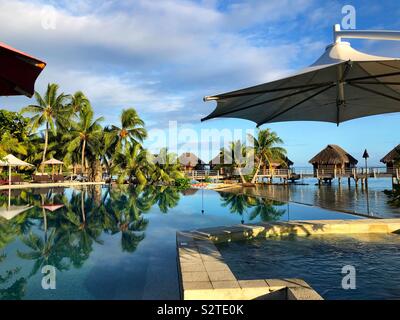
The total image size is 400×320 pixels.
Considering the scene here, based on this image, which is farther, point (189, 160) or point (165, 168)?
point (189, 160)

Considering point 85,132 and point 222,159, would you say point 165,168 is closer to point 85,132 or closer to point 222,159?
point 85,132

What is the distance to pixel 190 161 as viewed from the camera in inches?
1975

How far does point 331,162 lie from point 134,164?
2324 cm

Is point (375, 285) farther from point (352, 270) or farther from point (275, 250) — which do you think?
point (275, 250)

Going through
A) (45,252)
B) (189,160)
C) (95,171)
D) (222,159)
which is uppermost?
(189,160)

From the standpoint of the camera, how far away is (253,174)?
35.6 meters

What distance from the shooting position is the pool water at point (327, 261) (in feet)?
15.9

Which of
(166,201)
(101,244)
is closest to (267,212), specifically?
(166,201)

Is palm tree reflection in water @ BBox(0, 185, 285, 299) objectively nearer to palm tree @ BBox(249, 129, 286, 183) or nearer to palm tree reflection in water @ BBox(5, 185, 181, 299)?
palm tree reflection in water @ BBox(5, 185, 181, 299)

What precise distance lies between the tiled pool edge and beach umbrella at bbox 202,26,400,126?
95.4 inches

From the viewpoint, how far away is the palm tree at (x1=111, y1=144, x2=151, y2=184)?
105ft

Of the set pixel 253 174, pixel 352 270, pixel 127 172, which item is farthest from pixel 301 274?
pixel 253 174

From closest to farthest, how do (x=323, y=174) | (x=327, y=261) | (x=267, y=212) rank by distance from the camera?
1. (x=327, y=261)
2. (x=267, y=212)
3. (x=323, y=174)

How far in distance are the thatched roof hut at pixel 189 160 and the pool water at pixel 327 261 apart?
41526 mm
